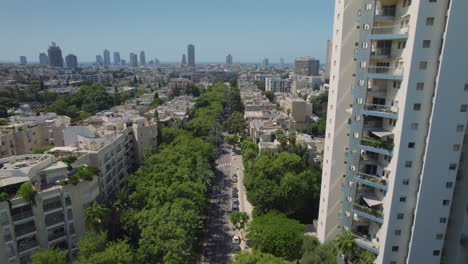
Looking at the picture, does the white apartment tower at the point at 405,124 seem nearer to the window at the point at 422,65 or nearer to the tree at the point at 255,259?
the window at the point at 422,65

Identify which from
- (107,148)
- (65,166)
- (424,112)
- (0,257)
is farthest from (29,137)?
(424,112)

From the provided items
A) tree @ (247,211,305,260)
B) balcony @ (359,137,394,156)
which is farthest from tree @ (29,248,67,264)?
balcony @ (359,137,394,156)

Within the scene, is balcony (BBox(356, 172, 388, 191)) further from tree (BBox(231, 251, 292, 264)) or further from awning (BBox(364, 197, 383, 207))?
tree (BBox(231, 251, 292, 264))

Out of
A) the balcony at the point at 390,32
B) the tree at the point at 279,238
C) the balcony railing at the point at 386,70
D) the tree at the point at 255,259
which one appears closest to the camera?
the balcony at the point at 390,32

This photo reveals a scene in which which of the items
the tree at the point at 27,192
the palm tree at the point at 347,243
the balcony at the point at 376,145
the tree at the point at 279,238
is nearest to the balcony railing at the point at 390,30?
the balcony at the point at 376,145

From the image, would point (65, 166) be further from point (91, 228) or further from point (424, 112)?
point (424, 112)

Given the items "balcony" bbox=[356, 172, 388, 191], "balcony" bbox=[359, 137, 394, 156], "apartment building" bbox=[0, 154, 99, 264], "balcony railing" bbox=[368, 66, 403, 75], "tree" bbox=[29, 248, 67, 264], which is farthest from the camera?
"apartment building" bbox=[0, 154, 99, 264]
